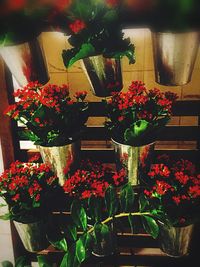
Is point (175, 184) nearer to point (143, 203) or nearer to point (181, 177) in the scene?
point (181, 177)

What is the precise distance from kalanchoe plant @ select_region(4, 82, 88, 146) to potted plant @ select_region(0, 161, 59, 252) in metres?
0.21

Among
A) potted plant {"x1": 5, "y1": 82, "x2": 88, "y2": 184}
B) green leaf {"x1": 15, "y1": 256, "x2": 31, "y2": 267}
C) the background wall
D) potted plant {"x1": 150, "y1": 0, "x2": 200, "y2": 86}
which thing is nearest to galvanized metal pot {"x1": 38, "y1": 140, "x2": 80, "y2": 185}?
potted plant {"x1": 5, "y1": 82, "x2": 88, "y2": 184}

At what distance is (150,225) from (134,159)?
0.33 metres

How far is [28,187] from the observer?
1.80 m

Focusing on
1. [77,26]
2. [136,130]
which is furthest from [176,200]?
[77,26]

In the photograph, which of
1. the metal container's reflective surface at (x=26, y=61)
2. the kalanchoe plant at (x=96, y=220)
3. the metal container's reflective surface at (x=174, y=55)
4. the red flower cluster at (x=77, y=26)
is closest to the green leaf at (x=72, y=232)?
the kalanchoe plant at (x=96, y=220)

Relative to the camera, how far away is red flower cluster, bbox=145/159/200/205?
167 centimetres

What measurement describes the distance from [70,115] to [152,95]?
42cm

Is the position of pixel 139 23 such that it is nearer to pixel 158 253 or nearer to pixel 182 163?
pixel 182 163

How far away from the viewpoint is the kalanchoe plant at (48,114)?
64.4 inches

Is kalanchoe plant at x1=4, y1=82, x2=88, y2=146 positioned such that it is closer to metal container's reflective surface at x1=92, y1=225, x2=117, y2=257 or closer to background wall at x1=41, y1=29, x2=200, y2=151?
metal container's reflective surface at x1=92, y1=225, x2=117, y2=257

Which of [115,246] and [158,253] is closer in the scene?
[115,246]

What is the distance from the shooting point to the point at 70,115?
5.62 feet

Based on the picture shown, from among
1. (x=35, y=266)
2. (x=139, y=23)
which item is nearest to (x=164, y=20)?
(x=139, y=23)
